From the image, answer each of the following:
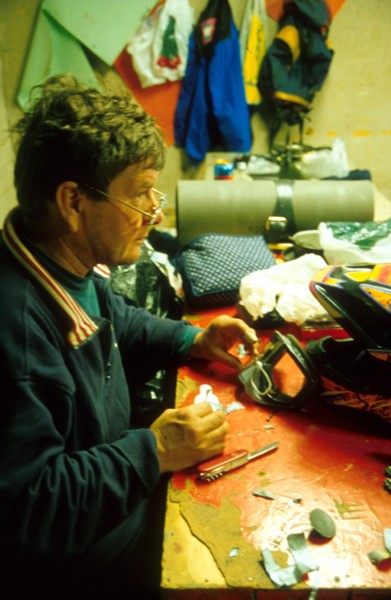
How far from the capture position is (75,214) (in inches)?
39.5

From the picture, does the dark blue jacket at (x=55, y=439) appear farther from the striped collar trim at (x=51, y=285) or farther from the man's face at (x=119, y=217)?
the man's face at (x=119, y=217)

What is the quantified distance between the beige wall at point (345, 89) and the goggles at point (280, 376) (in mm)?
2516

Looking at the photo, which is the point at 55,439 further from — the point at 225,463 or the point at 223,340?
the point at 223,340

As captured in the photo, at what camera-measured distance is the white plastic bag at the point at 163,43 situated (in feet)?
11.2

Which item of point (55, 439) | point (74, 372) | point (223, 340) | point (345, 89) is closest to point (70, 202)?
point (74, 372)

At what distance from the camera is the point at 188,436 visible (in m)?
0.98

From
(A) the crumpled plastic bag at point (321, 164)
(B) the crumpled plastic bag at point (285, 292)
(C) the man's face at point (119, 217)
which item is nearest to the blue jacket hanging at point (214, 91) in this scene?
(A) the crumpled plastic bag at point (321, 164)

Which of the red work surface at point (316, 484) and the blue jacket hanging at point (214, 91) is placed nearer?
the red work surface at point (316, 484)

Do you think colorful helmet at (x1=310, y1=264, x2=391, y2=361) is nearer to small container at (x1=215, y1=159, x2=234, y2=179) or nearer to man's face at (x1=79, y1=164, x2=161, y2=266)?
man's face at (x1=79, y1=164, x2=161, y2=266)

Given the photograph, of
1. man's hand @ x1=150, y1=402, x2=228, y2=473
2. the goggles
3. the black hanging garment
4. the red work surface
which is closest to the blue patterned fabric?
the goggles

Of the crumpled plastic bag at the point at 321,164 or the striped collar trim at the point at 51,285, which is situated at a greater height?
the crumpled plastic bag at the point at 321,164

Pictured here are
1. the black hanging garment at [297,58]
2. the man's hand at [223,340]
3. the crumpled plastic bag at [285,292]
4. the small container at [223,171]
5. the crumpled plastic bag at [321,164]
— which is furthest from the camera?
the black hanging garment at [297,58]

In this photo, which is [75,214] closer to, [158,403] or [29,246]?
[29,246]

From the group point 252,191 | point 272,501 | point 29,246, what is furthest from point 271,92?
point 272,501
